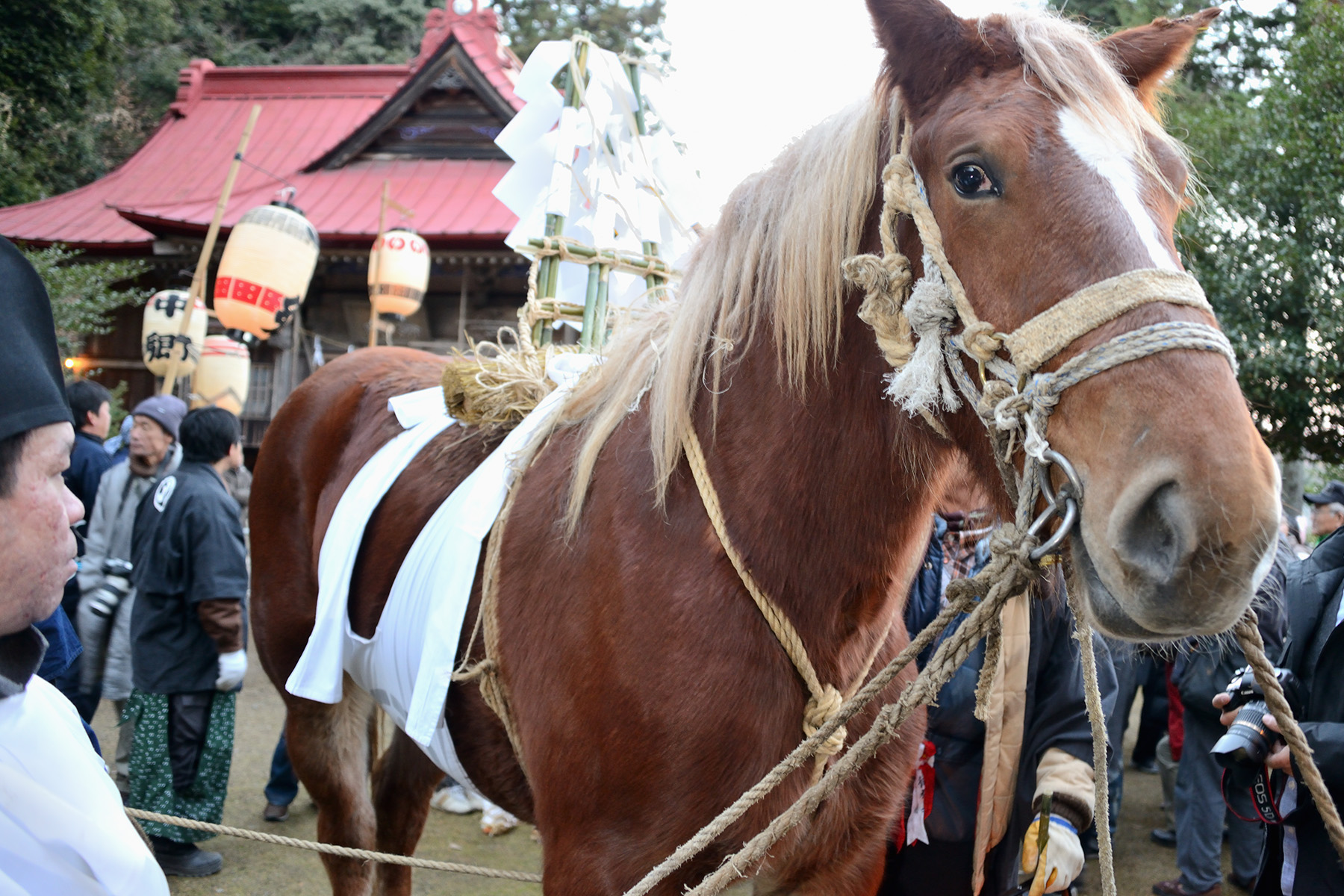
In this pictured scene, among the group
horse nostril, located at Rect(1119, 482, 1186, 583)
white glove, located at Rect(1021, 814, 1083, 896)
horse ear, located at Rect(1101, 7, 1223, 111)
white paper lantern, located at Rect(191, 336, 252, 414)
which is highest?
horse ear, located at Rect(1101, 7, 1223, 111)

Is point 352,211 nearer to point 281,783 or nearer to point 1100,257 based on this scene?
point 281,783

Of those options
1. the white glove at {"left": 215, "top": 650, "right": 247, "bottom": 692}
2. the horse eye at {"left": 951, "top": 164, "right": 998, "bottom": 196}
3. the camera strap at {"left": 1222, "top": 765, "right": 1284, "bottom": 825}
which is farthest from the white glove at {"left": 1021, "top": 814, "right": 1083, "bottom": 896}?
the white glove at {"left": 215, "top": 650, "right": 247, "bottom": 692}

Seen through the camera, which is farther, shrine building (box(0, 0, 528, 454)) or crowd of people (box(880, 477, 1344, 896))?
shrine building (box(0, 0, 528, 454))

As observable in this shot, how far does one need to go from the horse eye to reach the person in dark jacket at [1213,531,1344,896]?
1.40 meters

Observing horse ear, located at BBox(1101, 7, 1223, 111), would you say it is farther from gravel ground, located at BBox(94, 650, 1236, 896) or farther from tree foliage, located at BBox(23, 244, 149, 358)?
tree foliage, located at BBox(23, 244, 149, 358)

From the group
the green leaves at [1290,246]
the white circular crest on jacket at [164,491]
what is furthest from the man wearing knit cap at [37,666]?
the green leaves at [1290,246]

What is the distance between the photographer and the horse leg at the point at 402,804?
2.95 m

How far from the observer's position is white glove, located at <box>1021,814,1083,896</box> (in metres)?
1.96

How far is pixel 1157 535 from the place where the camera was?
1.02 m

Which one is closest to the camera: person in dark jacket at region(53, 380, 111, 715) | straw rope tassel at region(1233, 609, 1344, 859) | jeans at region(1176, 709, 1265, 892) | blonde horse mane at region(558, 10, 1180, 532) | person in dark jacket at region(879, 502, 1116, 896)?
straw rope tassel at region(1233, 609, 1344, 859)

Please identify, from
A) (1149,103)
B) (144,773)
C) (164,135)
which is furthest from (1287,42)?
(164,135)

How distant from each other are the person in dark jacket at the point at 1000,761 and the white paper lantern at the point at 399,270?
766cm

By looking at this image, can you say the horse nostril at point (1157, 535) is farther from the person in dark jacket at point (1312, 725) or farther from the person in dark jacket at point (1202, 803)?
the person in dark jacket at point (1202, 803)

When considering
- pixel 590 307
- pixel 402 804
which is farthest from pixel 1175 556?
pixel 402 804
